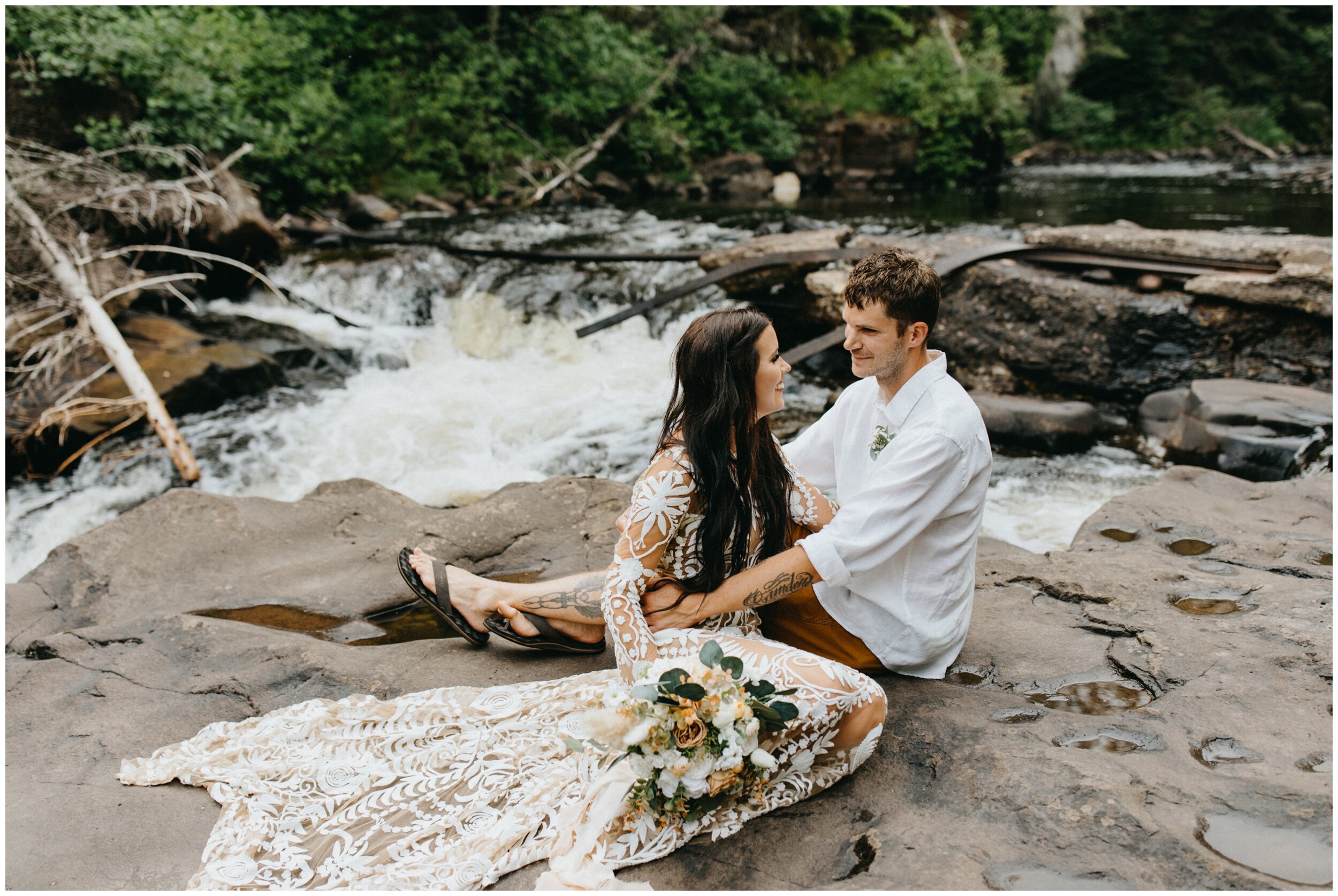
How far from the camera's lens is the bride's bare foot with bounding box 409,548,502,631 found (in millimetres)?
3488

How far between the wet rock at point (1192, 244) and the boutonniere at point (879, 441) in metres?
5.70

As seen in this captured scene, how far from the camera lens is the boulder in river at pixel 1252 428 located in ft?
18.3

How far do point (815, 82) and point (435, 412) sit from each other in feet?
58.2

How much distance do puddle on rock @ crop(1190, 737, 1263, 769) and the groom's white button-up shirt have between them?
29.5 inches

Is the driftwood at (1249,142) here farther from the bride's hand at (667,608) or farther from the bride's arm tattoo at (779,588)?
the bride's hand at (667,608)

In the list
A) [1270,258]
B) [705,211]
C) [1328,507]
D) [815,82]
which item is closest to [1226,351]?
[1270,258]

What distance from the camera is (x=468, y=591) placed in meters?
3.52

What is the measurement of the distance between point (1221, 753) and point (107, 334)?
25.5 ft

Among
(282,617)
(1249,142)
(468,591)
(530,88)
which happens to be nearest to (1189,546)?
(468,591)

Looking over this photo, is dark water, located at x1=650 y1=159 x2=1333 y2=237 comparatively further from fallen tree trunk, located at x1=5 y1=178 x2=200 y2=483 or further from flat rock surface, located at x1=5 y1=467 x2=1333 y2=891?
flat rock surface, located at x1=5 y1=467 x2=1333 y2=891

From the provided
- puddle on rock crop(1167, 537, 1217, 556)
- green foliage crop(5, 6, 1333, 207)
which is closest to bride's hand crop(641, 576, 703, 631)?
puddle on rock crop(1167, 537, 1217, 556)

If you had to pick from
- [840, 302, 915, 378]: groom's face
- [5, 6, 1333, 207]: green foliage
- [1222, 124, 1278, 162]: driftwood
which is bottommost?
[840, 302, 915, 378]: groom's face

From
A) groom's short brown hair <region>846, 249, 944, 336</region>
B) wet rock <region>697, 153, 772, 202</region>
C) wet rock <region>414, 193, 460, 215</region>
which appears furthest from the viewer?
wet rock <region>697, 153, 772, 202</region>

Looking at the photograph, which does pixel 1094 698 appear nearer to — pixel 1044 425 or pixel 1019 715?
pixel 1019 715
